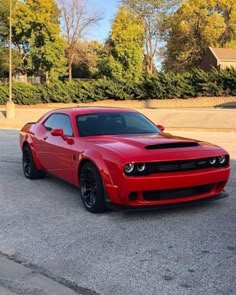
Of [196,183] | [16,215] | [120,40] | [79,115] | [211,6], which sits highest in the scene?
[211,6]

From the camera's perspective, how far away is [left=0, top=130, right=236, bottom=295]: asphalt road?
12.6ft

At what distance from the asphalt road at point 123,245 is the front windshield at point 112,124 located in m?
1.06

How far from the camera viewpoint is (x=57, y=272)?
4105mm

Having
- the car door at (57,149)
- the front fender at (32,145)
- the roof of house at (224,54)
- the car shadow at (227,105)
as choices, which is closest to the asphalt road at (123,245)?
the car door at (57,149)

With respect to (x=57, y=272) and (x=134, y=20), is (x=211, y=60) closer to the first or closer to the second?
(x=134, y=20)

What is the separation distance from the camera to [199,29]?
60781 millimetres

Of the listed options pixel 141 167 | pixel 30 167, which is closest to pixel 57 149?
pixel 30 167

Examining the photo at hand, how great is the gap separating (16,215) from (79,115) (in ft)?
6.23

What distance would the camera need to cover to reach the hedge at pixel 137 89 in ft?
128

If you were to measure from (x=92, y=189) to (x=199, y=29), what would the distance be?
5812 cm

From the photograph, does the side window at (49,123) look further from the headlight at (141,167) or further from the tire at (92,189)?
the headlight at (141,167)

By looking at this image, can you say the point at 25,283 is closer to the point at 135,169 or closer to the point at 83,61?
the point at 135,169

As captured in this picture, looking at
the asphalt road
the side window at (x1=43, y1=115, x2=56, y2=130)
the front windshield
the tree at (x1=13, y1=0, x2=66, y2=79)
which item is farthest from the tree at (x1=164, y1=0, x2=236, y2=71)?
the asphalt road

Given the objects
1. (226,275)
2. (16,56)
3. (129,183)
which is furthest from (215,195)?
(16,56)
